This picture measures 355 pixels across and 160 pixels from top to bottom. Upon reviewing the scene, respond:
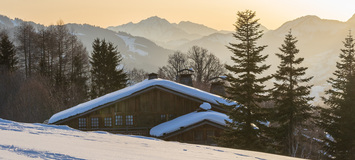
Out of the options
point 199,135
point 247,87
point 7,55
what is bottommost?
point 199,135

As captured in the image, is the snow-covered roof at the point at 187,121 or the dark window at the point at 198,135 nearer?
the snow-covered roof at the point at 187,121

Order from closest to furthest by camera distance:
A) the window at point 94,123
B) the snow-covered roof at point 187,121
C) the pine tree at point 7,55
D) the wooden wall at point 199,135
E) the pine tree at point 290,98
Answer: the snow-covered roof at point 187,121, the wooden wall at point 199,135, the pine tree at point 290,98, the window at point 94,123, the pine tree at point 7,55

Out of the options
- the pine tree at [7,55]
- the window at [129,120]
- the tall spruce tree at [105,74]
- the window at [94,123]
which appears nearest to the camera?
the window at [94,123]

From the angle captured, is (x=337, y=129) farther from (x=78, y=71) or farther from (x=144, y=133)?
(x=78, y=71)

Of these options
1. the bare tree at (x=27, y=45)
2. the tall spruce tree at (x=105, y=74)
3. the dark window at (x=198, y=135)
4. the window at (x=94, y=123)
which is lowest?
the dark window at (x=198, y=135)

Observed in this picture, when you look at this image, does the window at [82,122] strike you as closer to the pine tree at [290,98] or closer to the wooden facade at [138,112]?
the wooden facade at [138,112]

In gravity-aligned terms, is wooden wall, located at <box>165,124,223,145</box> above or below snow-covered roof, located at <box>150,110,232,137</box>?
below

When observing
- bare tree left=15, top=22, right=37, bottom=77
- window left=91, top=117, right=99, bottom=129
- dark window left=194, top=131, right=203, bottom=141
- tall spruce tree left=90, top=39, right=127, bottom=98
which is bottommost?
dark window left=194, top=131, right=203, bottom=141

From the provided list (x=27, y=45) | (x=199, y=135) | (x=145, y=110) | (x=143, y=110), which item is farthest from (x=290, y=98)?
(x=27, y=45)

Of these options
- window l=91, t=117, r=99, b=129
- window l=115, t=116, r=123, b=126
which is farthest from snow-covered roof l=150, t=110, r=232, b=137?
window l=91, t=117, r=99, b=129

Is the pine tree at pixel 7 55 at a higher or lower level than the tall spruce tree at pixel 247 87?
higher

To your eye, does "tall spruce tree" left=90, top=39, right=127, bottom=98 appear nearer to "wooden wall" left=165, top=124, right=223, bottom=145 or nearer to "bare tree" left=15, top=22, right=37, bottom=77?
Answer: "bare tree" left=15, top=22, right=37, bottom=77

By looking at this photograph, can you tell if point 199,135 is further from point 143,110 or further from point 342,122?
point 342,122

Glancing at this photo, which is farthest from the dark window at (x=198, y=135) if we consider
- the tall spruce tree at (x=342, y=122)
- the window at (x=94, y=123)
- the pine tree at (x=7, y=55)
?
the pine tree at (x=7, y=55)
